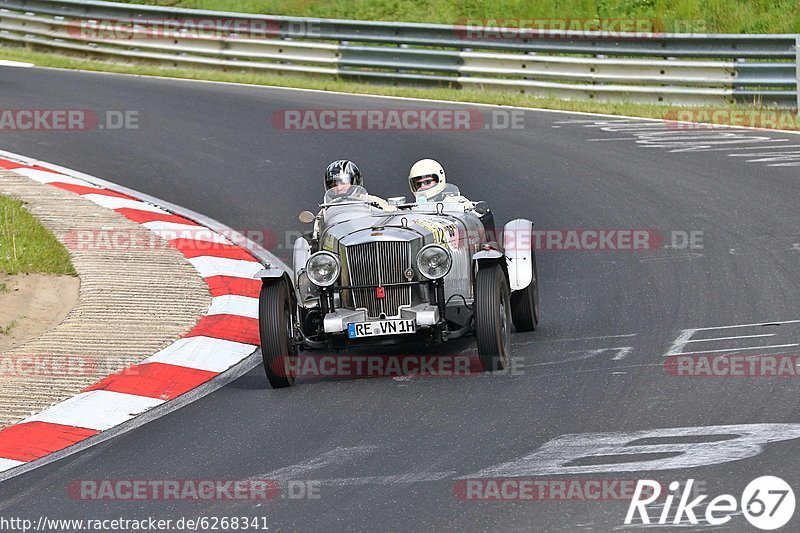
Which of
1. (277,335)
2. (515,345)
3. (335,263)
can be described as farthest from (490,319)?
(277,335)

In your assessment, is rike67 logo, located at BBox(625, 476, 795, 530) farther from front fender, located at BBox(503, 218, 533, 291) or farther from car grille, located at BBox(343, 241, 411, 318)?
front fender, located at BBox(503, 218, 533, 291)

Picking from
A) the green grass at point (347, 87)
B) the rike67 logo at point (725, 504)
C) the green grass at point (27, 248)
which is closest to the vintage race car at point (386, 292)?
the rike67 logo at point (725, 504)

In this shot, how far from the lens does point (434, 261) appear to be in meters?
8.21

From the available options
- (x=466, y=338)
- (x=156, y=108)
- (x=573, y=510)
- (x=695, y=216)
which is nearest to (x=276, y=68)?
(x=156, y=108)

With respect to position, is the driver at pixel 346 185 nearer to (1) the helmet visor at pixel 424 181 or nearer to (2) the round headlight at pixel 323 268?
(1) the helmet visor at pixel 424 181

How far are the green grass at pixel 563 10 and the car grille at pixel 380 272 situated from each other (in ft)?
44.0

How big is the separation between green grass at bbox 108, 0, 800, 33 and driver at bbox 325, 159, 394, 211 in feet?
40.8

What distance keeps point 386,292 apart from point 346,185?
139 cm

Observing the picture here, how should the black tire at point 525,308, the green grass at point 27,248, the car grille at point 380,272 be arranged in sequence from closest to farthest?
the car grille at point 380,272 < the black tire at point 525,308 < the green grass at point 27,248

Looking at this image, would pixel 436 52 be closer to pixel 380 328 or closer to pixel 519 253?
pixel 519 253

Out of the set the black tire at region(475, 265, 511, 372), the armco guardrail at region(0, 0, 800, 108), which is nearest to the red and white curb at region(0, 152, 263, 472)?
the black tire at region(475, 265, 511, 372)

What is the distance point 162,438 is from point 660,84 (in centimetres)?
1224

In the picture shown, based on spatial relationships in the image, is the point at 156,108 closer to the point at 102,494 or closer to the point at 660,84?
the point at 660,84

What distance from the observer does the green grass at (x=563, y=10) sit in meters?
20.6
